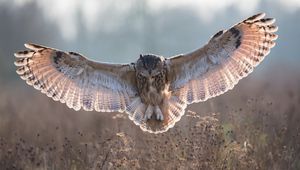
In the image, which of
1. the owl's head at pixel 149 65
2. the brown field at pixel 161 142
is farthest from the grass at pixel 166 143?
the owl's head at pixel 149 65

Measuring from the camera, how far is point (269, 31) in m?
8.48

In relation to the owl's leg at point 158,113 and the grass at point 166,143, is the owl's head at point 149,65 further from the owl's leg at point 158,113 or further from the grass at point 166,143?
the grass at point 166,143

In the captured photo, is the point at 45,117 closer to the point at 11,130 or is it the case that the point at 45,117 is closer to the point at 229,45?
the point at 11,130

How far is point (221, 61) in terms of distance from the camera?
888 centimetres

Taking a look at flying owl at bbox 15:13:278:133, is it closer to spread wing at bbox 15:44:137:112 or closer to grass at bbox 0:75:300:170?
spread wing at bbox 15:44:137:112

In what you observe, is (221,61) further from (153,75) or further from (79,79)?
(79,79)

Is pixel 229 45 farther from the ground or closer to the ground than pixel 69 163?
farther from the ground

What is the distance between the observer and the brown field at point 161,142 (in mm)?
8062

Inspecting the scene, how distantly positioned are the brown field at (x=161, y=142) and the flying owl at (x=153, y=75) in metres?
0.29

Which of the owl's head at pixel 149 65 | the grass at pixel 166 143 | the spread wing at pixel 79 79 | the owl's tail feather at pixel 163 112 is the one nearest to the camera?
the grass at pixel 166 143

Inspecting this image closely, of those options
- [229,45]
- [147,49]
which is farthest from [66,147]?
[147,49]

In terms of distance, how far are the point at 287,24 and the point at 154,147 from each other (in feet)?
78.0

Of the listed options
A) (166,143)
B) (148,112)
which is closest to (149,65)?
(148,112)

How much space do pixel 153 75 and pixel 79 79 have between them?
3.78ft
